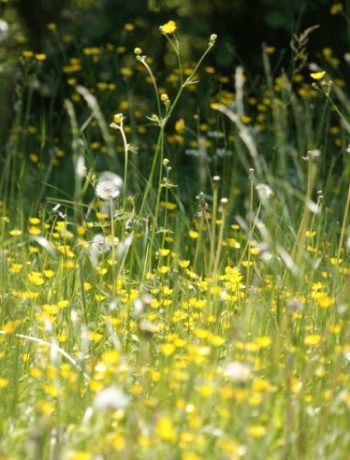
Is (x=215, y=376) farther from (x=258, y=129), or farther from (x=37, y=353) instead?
(x=258, y=129)

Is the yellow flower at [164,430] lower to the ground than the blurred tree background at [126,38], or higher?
higher

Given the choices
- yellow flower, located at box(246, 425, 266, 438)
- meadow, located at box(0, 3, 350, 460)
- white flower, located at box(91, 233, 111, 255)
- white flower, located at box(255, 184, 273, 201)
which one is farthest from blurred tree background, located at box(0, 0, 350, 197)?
yellow flower, located at box(246, 425, 266, 438)

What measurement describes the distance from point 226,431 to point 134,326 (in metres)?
0.77

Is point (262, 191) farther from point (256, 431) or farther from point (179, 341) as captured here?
point (256, 431)

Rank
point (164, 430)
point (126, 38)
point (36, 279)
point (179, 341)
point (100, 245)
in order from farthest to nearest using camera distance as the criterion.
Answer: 1. point (126, 38)
2. point (100, 245)
3. point (36, 279)
4. point (179, 341)
5. point (164, 430)

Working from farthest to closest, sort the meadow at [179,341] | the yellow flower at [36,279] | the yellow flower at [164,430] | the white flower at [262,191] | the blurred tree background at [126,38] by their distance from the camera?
the blurred tree background at [126,38] → the yellow flower at [36,279] → the white flower at [262,191] → the meadow at [179,341] → the yellow flower at [164,430]

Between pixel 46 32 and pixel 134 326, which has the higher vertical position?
pixel 134 326

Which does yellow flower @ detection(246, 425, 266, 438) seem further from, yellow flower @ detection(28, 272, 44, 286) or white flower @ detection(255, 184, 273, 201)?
yellow flower @ detection(28, 272, 44, 286)

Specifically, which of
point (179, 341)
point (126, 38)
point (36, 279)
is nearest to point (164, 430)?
point (179, 341)

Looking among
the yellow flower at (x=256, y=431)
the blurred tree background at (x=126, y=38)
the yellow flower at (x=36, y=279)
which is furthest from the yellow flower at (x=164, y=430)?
the blurred tree background at (x=126, y=38)

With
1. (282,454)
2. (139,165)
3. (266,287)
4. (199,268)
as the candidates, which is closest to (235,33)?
(139,165)

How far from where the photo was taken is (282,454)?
1.82 metres

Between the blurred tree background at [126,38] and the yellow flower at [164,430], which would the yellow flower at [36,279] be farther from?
the blurred tree background at [126,38]

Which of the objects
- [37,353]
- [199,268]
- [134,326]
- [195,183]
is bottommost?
[195,183]
